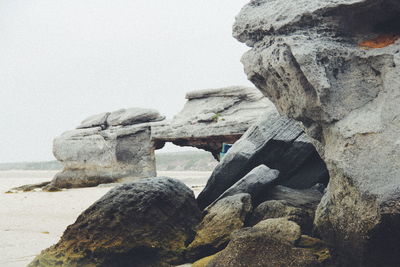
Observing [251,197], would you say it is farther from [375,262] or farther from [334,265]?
[375,262]

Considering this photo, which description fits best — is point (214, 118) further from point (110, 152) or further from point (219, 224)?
point (219, 224)

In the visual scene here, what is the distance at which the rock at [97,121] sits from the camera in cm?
1748

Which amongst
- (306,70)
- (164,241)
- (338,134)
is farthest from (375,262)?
(164,241)

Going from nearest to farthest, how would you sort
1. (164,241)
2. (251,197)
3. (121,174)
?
(164,241), (251,197), (121,174)

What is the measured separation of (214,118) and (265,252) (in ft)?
34.2

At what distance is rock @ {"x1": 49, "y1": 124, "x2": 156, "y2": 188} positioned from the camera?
52.4 ft

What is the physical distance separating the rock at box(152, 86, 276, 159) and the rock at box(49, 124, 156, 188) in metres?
0.81

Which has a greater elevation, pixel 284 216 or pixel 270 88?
pixel 270 88

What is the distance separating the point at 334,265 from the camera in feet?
13.0

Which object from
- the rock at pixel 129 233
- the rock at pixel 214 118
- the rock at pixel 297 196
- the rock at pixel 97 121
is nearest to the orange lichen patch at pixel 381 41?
the rock at pixel 297 196

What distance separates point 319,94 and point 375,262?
1413 millimetres

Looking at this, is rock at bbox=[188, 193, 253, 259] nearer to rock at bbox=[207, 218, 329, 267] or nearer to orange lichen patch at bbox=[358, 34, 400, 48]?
rock at bbox=[207, 218, 329, 267]

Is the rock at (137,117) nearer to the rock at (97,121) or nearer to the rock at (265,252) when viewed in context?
the rock at (97,121)

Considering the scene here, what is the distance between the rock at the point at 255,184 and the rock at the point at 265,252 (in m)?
1.56
